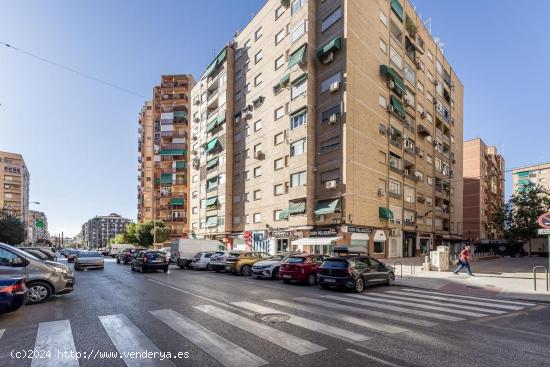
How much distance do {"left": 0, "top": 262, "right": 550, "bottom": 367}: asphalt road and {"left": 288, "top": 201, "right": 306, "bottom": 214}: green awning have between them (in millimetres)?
19568

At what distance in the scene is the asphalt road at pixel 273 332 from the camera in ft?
16.8

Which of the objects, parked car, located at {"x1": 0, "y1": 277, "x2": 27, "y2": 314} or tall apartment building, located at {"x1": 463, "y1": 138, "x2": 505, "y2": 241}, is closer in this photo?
parked car, located at {"x1": 0, "y1": 277, "x2": 27, "y2": 314}

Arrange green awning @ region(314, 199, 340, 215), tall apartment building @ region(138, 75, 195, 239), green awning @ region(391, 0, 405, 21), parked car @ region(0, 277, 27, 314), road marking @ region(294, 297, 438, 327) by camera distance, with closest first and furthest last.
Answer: parked car @ region(0, 277, 27, 314), road marking @ region(294, 297, 438, 327), green awning @ region(314, 199, 340, 215), green awning @ region(391, 0, 405, 21), tall apartment building @ region(138, 75, 195, 239)

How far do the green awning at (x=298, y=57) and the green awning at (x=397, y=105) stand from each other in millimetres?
9876

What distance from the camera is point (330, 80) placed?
30.8m

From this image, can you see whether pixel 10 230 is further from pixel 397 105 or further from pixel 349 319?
pixel 349 319

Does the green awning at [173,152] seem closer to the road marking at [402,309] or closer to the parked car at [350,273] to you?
the parked car at [350,273]

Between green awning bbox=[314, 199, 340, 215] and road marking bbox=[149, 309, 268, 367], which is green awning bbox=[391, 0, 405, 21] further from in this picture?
road marking bbox=[149, 309, 268, 367]

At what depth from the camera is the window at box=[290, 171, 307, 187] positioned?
31.0 metres

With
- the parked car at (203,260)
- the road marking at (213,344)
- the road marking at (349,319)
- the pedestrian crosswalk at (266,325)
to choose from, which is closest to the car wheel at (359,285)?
the pedestrian crosswalk at (266,325)

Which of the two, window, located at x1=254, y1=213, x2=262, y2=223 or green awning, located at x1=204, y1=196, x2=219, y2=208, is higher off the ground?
green awning, located at x1=204, y1=196, x2=219, y2=208

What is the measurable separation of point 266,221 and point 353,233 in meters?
10.4

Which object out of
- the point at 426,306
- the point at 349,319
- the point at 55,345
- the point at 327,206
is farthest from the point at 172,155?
the point at 55,345

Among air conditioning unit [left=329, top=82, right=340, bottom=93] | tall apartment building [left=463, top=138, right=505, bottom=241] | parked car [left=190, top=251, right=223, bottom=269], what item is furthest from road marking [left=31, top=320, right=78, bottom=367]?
tall apartment building [left=463, top=138, right=505, bottom=241]
